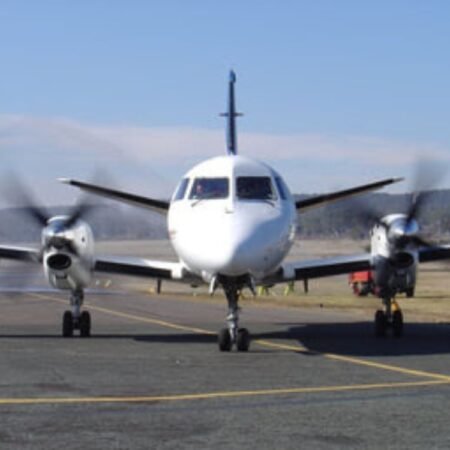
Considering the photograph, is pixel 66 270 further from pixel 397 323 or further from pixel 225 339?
pixel 397 323

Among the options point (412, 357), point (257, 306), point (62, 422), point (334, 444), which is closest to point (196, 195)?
point (412, 357)

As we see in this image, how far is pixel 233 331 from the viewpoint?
58.4 ft

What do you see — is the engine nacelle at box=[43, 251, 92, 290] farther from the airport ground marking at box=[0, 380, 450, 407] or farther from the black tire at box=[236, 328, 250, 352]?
the airport ground marking at box=[0, 380, 450, 407]

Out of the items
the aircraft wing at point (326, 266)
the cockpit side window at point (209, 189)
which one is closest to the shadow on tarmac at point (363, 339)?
the aircraft wing at point (326, 266)

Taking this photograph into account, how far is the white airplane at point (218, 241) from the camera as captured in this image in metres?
17.0

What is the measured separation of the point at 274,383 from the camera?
43.2 feet

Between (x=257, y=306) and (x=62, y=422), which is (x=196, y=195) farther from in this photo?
(x=257, y=306)

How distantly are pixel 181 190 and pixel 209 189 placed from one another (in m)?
1.21

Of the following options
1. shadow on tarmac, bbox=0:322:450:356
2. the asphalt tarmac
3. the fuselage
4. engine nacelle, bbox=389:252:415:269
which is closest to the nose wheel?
the asphalt tarmac

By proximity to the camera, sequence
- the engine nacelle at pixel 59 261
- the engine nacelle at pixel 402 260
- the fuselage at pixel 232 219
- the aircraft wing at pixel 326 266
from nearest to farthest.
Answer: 1. the fuselage at pixel 232 219
2. the engine nacelle at pixel 59 261
3. the engine nacelle at pixel 402 260
4. the aircraft wing at pixel 326 266

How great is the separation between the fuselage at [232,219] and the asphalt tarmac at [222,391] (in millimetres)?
1643

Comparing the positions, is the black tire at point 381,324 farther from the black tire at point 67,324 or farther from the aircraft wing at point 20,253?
the aircraft wing at point 20,253

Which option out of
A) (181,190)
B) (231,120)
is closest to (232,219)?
(181,190)

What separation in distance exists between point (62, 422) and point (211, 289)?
25.2 ft
